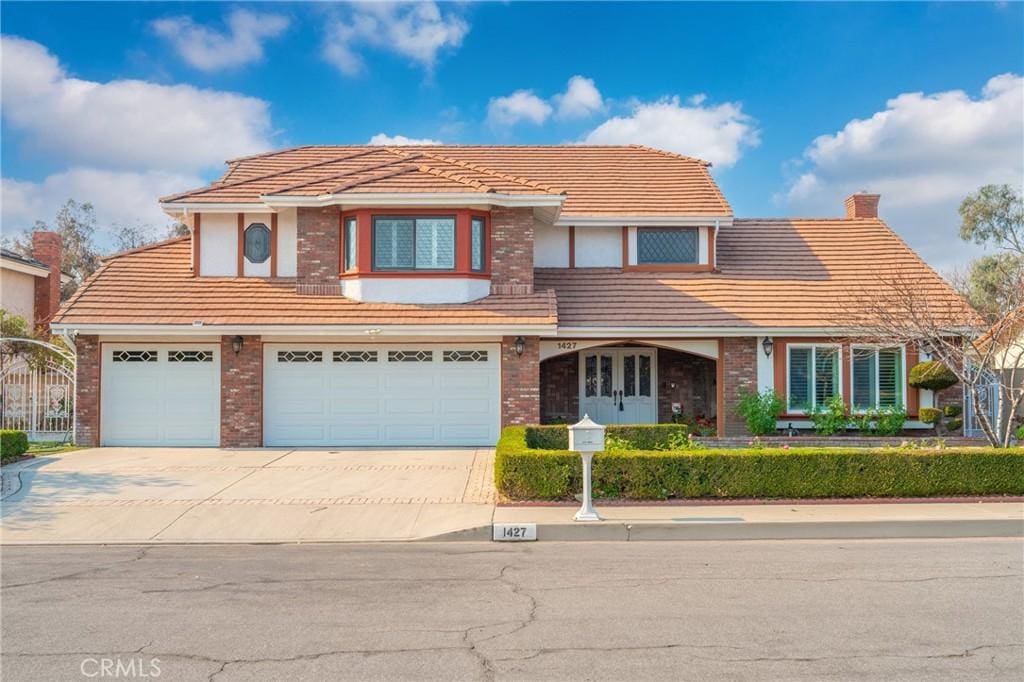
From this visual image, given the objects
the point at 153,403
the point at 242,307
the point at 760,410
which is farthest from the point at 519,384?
the point at 153,403

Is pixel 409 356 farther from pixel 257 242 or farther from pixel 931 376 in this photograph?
pixel 931 376

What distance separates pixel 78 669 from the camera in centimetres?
558

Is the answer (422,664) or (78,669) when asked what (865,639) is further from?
(78,669)

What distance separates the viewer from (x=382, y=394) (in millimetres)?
17844

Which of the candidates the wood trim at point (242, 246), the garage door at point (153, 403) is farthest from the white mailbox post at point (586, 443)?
the wood trim at point (242, 246)

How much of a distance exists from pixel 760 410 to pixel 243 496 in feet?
37.6

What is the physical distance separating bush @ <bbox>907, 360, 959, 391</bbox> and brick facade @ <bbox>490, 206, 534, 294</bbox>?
8.95m

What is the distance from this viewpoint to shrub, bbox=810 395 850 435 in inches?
734

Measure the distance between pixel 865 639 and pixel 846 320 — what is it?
13425 millimetres

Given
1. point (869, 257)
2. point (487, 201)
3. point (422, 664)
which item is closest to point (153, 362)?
point (487, 201)

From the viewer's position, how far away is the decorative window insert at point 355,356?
1792 cm

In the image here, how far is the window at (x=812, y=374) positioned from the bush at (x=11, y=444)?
52.3 feet

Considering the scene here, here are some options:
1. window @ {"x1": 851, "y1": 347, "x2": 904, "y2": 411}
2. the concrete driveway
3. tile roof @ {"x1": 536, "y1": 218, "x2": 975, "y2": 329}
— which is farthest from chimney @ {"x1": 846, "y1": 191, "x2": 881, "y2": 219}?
the concrete driveway

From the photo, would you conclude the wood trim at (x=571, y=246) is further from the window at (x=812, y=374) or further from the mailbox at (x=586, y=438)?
the mailbox at (x=586, y=438)
